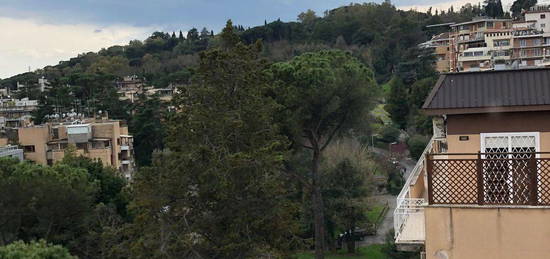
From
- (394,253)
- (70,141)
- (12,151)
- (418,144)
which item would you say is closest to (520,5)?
(418,144)

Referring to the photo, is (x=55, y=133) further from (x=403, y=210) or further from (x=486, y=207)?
(x=486, y=207)

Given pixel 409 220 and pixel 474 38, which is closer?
pixel 409 220

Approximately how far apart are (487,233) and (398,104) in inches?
1717

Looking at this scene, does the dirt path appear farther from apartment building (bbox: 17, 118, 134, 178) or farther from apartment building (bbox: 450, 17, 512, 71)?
apartment building (bbox: 450, 17, 512, 71)

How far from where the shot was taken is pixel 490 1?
9162cm

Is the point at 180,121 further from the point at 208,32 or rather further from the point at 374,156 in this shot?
the point at 208,32

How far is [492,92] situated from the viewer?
302 inches

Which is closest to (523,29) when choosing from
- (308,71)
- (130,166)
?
(130,166)

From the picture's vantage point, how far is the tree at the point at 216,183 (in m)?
14.7

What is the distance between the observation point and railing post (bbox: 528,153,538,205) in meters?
5.48

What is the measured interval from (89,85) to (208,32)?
207 feet

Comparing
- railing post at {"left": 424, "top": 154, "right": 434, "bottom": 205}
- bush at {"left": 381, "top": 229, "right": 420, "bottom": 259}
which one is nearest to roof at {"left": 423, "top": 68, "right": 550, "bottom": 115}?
railing post at {"left": 424, "top": 154, "right": 434, "bottom": 205}

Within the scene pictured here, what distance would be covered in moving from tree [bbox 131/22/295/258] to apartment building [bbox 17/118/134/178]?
2335cm

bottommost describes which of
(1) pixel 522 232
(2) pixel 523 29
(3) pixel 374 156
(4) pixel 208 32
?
(3) pixel 374 156
